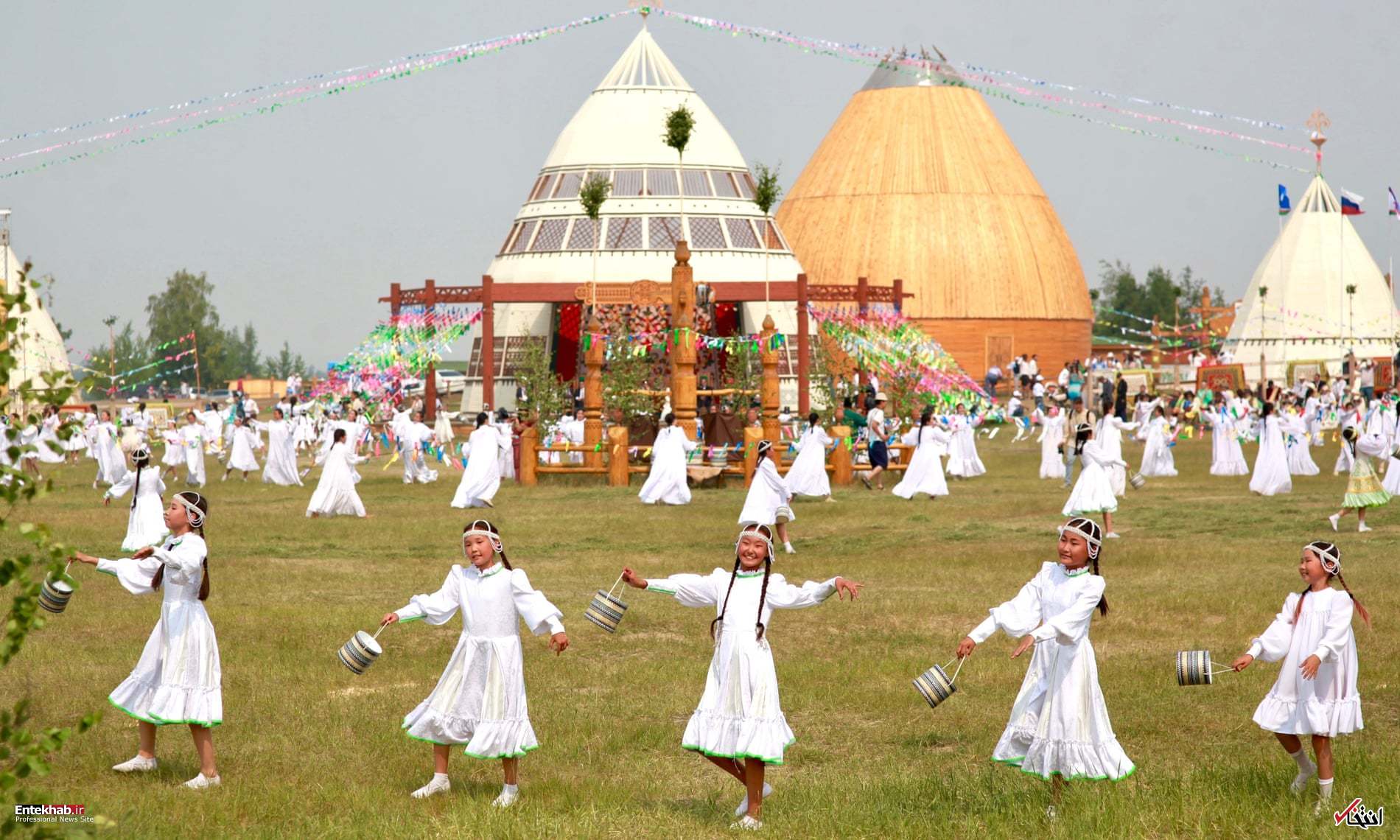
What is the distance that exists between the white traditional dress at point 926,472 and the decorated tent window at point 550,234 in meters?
22.0

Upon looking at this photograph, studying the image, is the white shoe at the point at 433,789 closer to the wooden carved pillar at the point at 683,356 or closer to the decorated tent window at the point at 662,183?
the wooden carved pillar at the point at 683,356

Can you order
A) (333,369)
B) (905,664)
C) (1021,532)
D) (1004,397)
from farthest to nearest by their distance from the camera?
(1004,397) → (333,369) → (1021,532) → (905,664)

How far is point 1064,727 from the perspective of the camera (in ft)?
26.5

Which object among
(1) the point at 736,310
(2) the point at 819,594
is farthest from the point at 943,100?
(2) the point at 819,594

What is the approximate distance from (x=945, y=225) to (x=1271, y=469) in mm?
40410

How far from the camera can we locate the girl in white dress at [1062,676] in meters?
8.05

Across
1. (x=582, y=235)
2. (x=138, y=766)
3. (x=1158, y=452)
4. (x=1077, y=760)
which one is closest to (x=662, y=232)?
(x=582, y=235)

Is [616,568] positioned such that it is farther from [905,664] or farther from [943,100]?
[943,100]

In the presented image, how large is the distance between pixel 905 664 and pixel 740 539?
4.56 metres

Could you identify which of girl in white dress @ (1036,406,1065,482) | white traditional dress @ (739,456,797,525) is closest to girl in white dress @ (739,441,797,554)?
white traditional dress @ (739,456,797,525)

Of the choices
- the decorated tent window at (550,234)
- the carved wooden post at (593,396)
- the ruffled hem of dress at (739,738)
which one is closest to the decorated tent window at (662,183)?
the decorated tent window at (550,234)

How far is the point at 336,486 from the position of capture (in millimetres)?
23703

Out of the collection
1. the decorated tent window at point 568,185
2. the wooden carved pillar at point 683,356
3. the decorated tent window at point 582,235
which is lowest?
the wooden carved pillar at point 683,356

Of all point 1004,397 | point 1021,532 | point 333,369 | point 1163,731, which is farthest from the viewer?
point 1004,397
